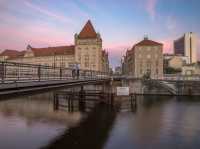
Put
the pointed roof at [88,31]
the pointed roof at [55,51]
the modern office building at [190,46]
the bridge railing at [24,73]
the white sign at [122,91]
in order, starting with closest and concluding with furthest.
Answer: the bridge railing at [24,73] < the white sign at [122,91] < the pointed roof at [88,31] < the pointed roof at [55,51] < the modern office building at [190,46]

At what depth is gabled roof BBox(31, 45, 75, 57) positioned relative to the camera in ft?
324

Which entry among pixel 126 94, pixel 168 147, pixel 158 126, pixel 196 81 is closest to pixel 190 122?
pixel 158 126

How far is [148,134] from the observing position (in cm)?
2170

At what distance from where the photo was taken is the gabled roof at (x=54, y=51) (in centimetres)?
9890

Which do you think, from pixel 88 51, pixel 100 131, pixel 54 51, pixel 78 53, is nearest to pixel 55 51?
pixel 54 51

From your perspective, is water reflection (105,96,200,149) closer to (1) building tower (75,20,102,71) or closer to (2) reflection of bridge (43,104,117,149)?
(2) reflection of bridge (43,104,117,149)

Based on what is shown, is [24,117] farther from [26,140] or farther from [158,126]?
[158,126]

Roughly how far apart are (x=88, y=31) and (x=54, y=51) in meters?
18.5

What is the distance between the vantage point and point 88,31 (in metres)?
94.1

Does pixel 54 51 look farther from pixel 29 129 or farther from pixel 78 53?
pixel 29 129

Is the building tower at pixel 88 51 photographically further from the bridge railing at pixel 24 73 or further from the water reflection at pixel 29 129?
the bridge railing at pixel 24 73

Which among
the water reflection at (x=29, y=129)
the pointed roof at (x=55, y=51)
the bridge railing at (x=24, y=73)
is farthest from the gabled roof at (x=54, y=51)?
the bridge railing at (x=24, y=73)

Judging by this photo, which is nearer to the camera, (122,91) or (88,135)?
(88,135)

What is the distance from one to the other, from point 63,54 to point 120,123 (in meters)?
74.8
